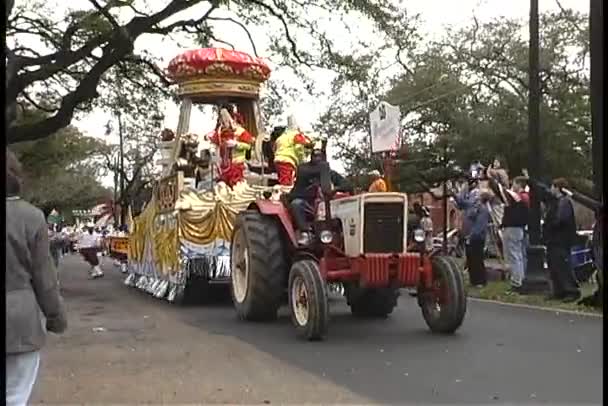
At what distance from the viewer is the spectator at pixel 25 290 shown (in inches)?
187

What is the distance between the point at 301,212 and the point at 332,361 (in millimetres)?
2781

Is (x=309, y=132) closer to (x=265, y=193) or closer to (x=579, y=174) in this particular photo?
(x=265, y=193)

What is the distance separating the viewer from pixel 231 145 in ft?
50.8

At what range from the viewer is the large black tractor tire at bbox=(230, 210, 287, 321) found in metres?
11.1

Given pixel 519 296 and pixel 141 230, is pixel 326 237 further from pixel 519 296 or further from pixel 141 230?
pixel 141 230

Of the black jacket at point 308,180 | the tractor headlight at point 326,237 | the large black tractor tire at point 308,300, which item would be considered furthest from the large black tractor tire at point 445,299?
the black jacket at point 308,180

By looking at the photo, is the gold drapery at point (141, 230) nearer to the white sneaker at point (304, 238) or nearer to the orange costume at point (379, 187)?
the white sneaker at point (304, 238)

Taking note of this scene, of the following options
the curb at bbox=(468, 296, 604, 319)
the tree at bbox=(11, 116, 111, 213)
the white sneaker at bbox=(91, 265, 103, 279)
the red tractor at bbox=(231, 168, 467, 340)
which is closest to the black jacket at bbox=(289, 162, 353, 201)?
the red tractor at bbox=(231, 168, 467, 340)

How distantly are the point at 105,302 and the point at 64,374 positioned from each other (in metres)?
7.67

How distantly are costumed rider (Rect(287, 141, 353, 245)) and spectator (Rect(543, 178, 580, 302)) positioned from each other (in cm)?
395

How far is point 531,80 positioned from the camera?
15609mm

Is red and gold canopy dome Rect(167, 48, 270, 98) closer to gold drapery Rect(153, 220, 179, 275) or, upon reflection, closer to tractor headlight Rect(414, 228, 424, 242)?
gold drapery Rect(153, 220, 179, 275)

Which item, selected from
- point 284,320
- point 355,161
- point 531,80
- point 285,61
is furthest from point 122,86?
point 355,161

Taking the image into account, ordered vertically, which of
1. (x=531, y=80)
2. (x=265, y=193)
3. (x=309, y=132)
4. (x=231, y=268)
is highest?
(x=531, y=80)
